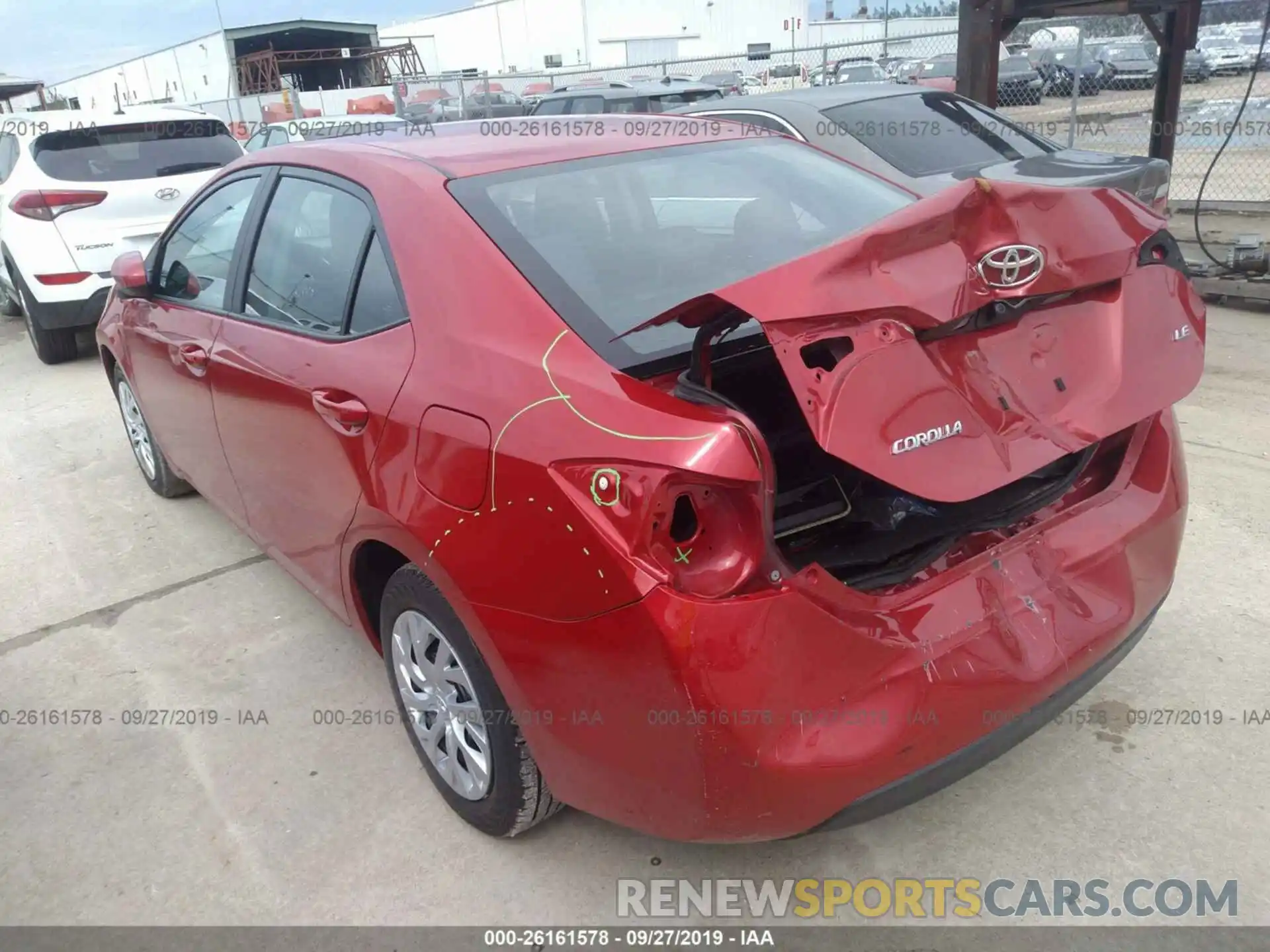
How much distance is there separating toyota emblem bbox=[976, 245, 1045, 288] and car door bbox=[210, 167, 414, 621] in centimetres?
126

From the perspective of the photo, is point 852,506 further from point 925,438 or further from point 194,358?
point 194,358

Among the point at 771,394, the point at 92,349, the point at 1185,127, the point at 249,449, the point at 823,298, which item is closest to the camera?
the point at 823,298

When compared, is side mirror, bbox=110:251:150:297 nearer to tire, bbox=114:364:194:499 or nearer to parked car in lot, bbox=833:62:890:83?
tire, bbox=114:364:194:499

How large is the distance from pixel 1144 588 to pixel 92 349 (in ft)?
27.5

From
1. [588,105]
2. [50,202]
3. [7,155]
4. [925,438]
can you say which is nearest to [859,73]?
[588,105]

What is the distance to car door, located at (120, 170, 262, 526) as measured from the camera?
3.27 m

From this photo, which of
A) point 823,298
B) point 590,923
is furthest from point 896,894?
point 823,298

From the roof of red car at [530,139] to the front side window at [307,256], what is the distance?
19 centimetres

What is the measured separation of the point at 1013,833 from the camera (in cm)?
237

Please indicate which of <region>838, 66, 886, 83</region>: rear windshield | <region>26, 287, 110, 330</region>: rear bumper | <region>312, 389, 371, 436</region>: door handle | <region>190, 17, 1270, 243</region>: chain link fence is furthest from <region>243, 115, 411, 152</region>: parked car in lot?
<region>312, 389, 371, 436</region>: door handle

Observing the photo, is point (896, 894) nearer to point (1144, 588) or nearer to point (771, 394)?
point (1144, 588)

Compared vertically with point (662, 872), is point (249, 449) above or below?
above

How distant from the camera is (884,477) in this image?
1647mm

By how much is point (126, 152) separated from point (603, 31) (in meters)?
53.0
